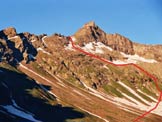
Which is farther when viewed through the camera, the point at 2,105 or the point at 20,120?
the point at 2,105

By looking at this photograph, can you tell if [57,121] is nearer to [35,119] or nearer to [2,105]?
[35,119]

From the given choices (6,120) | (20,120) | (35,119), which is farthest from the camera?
(35,119)

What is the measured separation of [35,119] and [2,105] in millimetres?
19118

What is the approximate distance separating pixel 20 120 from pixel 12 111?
1671 cm

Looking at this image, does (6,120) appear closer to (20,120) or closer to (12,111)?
(20,120)

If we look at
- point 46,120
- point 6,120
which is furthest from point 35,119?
point 6,120

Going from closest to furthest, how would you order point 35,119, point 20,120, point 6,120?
point 6,120
point 20,120
point 35,119

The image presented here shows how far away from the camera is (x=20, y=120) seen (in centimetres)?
17975

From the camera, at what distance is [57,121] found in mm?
199375

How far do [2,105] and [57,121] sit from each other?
96.7ft

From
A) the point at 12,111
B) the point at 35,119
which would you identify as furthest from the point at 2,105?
the point at 35,119

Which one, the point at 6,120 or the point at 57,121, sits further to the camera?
the point at 57,121

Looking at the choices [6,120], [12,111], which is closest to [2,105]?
[12,111]

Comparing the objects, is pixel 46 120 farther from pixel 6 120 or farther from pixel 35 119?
pixel 6 120
